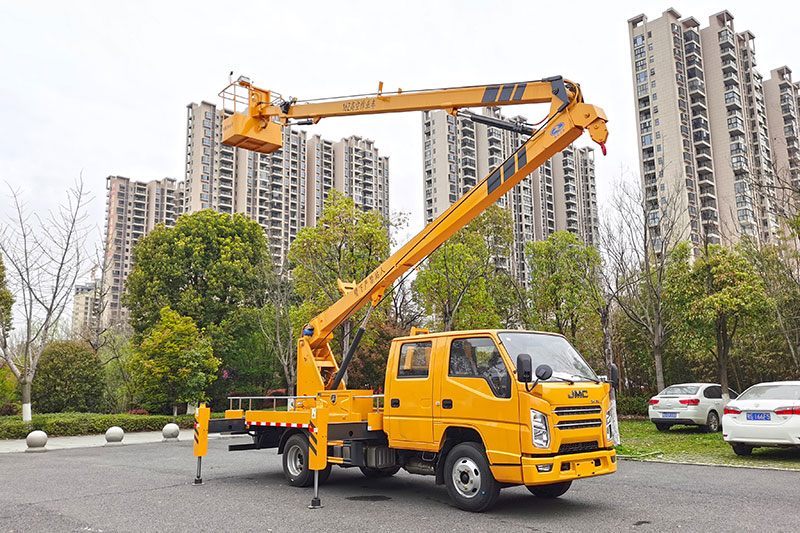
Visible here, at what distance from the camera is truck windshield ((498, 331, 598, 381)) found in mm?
7551

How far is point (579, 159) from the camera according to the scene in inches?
3637

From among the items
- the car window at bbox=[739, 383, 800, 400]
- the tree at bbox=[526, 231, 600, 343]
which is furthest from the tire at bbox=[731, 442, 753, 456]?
the tree at bbox=[526, 231, 600, 343]

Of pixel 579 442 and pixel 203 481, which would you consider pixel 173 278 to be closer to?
pixel 203 481

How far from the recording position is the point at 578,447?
283 inches

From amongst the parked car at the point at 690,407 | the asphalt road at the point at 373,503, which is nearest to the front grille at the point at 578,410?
the asphalt road at the point at 373,503

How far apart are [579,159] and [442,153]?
24.9m

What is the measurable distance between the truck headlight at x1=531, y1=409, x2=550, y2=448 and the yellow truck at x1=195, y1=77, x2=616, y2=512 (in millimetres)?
11

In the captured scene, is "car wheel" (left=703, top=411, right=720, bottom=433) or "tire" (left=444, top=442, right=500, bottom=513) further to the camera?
"car wheel" (left=703, top=411, right=720, bottom=433)

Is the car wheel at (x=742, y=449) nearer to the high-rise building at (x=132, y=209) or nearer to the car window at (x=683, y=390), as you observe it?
the car window at (x=683, y=390)

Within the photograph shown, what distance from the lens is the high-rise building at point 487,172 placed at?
79.5 metres

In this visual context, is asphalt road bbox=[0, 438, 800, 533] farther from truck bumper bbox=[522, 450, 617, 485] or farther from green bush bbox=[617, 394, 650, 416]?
green bush bbox=[617, 394, 650, 416]

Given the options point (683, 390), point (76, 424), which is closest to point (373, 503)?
point (683, 390)

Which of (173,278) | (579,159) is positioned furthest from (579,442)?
(579,159)

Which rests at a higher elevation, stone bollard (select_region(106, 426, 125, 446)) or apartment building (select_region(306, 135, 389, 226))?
apartment building (select_region(306, 135, 389, 226))
